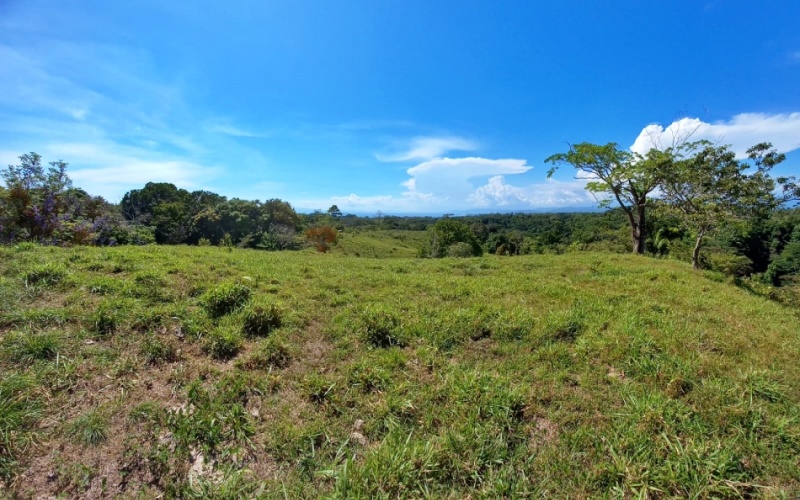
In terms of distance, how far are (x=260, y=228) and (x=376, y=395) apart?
45.9m

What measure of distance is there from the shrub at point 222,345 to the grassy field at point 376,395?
25mm

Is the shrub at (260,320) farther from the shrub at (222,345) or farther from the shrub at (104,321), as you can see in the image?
the shrub at (104,321)

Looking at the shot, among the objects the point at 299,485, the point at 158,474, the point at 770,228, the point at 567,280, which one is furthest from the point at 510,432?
the point at 770,228

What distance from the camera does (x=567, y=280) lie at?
8938 millimetres

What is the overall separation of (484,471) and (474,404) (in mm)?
713

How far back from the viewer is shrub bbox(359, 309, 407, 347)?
193 inches

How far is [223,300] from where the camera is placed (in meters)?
5.40

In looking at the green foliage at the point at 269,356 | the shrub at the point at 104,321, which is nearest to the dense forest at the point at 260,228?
the shrub at the point at 104,321

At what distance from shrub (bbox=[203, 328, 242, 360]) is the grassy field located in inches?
1.0

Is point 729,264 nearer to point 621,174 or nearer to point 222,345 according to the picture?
point 621,174

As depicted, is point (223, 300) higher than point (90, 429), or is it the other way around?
point (223, 300)

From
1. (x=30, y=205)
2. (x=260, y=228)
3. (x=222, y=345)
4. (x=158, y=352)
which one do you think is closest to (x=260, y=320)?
(x=222, y=345)

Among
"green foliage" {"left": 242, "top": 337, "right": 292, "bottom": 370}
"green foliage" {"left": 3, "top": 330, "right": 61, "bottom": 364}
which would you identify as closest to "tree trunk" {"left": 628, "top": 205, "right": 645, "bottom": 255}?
"green foliage" {"left": 242, "top": 337, "right": 292, "bottom": 370}

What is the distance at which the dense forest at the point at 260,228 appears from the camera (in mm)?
11180
